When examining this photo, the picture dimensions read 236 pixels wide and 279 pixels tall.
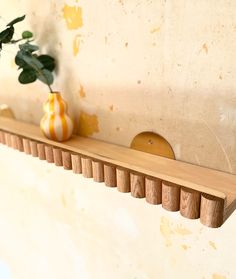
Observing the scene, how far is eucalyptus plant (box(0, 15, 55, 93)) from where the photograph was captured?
0.67 metres

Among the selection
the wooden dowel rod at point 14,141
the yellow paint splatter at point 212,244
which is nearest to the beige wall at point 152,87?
the yellow paint splatter at point 212,244

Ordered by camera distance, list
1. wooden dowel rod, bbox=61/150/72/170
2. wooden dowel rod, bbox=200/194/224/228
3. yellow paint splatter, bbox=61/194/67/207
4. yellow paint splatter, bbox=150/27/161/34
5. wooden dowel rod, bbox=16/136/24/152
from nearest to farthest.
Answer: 1. wooden dowel rod, bbox=200/194/224/228
2. yellow paint splatter, bbox=150/27/161/34
3. wooden dowel rod, bbox=61/150/72/170
4. wooden dowel rod, bbox=16/136/24/152
5. yellow paint splatter, bbox=61/194/67/207

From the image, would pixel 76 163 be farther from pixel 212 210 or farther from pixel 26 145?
pixel 212 210

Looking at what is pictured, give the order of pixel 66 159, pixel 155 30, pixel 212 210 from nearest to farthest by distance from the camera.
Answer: pixel 212 210, pixel 155 30, pixel 66 159

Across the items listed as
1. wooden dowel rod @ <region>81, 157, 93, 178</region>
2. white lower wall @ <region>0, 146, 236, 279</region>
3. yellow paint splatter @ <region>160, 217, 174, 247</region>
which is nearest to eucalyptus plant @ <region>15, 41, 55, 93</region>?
wooden dowel rod @ <region>81, 157, 93, 178</region>

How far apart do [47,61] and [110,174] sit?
0.35 metres

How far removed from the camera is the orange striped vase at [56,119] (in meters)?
0.67

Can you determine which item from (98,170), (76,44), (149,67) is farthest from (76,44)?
(98,170)

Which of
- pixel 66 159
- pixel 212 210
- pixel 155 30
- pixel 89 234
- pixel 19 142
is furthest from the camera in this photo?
pixel 89 234

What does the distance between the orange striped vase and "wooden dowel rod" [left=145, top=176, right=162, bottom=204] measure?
0.88ft

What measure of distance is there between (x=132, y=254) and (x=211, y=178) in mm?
407

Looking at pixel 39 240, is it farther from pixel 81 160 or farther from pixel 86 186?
pixel 81 160

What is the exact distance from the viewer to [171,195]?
48 centimetres

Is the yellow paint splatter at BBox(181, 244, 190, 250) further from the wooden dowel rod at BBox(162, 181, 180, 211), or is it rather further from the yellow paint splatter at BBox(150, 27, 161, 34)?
the yellow paint splatter at BBox(150, 27, 161, 34)
